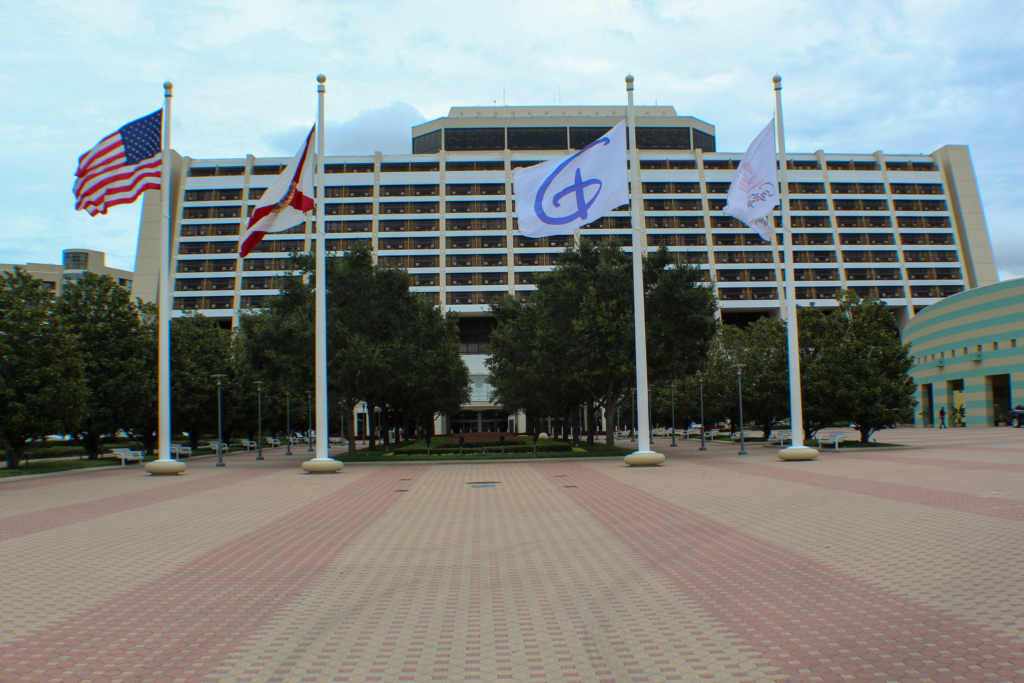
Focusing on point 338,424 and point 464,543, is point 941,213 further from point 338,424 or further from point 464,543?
point 464,543

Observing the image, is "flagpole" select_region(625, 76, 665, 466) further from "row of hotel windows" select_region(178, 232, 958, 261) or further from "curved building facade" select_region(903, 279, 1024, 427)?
"row of hotel windows" select_region(178, 232, 958, 261)

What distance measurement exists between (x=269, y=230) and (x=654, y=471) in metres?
12.8

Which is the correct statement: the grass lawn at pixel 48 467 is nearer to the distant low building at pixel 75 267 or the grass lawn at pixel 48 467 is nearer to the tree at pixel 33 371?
the tree at pixel 33 371

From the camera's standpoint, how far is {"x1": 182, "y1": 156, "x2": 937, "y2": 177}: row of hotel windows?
91312mm

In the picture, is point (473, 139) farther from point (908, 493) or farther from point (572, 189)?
point (908, 493)

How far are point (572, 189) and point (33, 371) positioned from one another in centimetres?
1888

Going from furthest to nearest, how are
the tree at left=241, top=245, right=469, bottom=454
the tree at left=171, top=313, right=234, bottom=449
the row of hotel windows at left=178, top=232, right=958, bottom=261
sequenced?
the row of hotel windows at left=178, top=232, right=958, bottom=261, the tree at left=171, top=313, right=234, bottom=449, the tree at left=241, top=245, right=469, bottom=454

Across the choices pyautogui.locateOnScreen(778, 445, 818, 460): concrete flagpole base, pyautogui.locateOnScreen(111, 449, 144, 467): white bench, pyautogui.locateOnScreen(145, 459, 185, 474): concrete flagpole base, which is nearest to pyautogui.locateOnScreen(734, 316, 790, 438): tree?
pyautogui.locateOnScreen(778, 445, 818, 460): concrete flagpole base

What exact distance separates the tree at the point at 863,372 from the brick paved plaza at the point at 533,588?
14517mm

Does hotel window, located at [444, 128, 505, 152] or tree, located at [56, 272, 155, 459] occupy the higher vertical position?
hotel window, located at [444, 128, 505, 152]

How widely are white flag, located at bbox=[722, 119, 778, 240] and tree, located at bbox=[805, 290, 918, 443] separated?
10.8m

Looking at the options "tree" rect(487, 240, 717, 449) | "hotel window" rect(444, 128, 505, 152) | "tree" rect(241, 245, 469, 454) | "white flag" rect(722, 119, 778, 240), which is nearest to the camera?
"white flag" rect(722, 119, 778, 240)

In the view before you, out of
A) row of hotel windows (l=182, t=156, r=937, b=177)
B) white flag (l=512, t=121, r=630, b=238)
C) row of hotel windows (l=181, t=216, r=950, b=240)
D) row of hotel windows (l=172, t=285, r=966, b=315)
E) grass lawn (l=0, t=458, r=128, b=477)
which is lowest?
grass lawn (l=0, t=458, r=128, b=477)

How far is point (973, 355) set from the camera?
52.3m
